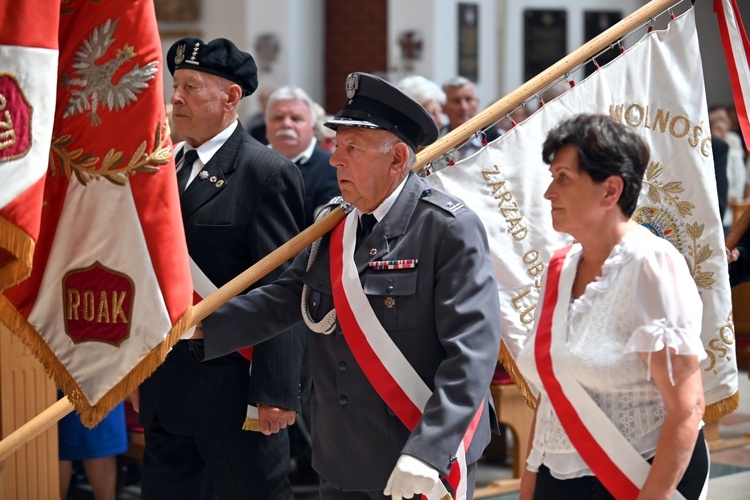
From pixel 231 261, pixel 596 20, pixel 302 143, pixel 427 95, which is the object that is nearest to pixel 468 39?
pixel 596 20

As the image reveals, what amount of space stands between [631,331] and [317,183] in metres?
3.55

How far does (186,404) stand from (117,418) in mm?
1645

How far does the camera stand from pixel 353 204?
115 inches

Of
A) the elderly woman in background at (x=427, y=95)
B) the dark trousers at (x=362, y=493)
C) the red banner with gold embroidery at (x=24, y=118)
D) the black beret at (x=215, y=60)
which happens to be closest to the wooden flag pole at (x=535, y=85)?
the black beret at (x=215, y=60)

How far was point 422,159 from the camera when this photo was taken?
10.7 feet

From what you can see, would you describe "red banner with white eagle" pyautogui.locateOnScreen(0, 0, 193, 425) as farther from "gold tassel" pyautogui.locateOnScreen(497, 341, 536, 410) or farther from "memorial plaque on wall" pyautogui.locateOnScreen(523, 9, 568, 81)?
"memorial plaque on wall" pyautogui.locateOnScreen(523, 9, 568, 81)

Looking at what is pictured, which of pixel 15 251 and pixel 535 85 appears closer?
pixel 15 251

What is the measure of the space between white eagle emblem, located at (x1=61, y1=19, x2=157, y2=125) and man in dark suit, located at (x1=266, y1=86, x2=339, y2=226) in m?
2.96

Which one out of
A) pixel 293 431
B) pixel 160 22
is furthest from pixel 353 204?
pixel 160 22

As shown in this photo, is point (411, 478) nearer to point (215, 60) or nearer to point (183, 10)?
point (215, 60)

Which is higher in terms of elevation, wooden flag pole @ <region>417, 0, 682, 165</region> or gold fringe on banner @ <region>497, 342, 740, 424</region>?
wooden flag pole @ <region>417, 0, 682, 165</region>

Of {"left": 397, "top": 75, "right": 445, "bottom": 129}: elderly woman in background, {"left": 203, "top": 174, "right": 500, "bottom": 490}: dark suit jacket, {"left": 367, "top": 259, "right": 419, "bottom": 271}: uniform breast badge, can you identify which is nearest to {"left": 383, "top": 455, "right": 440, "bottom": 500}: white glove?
{"left": 203, "top": 174, "right": 500, "bottom": 490}: dark suit jacket

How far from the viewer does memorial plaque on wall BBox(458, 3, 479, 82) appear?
1284 centimetres

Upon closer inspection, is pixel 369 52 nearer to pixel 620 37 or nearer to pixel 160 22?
pixel 160 22
